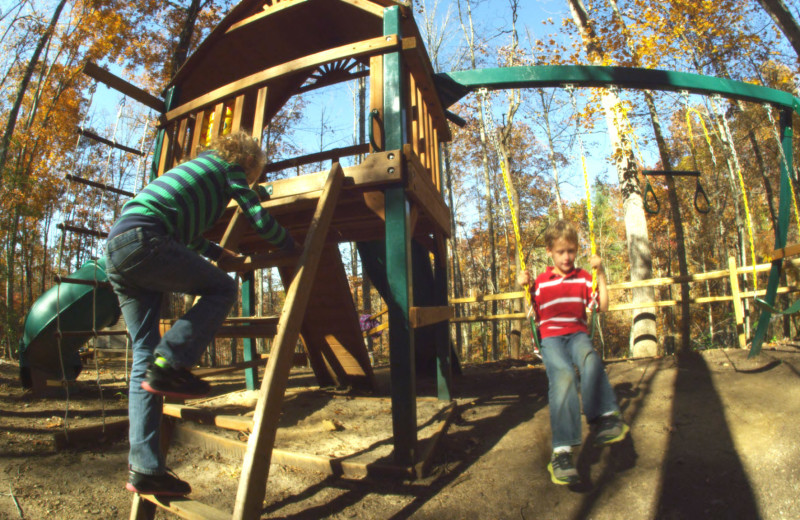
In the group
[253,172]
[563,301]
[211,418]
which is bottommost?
[211,418]

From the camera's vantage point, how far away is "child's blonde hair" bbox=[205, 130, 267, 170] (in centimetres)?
241

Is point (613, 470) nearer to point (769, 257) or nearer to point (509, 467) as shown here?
point (509, 467)

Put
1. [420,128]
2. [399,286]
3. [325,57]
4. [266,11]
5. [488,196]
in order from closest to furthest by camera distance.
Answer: [399,286]
[325,57]
[420,128]
[266,11]
[488,196]

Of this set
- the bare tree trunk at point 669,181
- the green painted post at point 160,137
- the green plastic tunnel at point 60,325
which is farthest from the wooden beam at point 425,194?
the bare tree trunk at point 669,181

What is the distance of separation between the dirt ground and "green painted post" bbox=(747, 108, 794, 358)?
0.64 m

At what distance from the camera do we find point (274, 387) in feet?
6.36

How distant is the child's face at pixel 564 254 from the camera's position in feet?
9.52

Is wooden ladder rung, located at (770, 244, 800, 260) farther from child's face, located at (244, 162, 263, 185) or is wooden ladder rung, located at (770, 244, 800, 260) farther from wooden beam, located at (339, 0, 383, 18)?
child's face, located at (244, 162, 263, 185)

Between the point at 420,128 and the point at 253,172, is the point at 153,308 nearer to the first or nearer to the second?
the point at 253,172

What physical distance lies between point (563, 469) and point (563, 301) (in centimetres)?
103

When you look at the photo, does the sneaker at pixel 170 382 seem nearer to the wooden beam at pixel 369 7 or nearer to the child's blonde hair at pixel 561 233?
the child's blonde hair at pixel 561 233

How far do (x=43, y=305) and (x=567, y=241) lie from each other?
22.6ft

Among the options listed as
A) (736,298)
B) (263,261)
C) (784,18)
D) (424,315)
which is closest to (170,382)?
(263,261)

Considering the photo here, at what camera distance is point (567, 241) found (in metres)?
2.91
